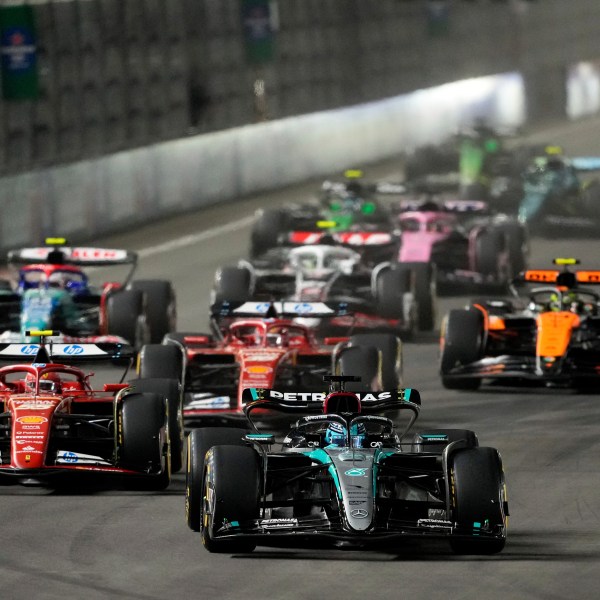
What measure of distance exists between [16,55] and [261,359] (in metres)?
19.1

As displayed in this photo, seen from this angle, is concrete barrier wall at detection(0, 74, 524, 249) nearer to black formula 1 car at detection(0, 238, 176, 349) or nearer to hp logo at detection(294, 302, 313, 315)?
black formula 1 car at detection(0, 238, 176, 349)

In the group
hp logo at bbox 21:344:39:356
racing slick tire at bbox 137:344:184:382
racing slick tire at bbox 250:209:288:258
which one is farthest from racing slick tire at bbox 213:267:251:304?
hp logo at bbox 21:344:39:356

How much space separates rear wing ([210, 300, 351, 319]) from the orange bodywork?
2.10 metres

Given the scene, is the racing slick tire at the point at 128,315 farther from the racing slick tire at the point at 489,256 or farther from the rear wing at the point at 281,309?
the racing slick tire at the point at 489,256

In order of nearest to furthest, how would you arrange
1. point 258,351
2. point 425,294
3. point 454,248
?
point 258,351 < point 425,294 < point 454,248

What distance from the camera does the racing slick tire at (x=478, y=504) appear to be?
14625mm

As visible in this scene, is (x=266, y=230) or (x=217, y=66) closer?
(x=266, y=230)

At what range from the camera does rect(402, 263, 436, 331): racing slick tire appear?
2902 centimetres

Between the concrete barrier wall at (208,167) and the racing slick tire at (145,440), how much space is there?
19175 mm

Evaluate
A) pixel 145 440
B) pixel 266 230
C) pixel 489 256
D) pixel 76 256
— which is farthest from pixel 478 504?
pixel 266 230

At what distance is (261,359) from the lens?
21406 millimetres

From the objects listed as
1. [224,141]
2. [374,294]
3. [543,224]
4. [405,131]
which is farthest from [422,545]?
[405,131]

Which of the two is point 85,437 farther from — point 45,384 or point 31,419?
point 45,384

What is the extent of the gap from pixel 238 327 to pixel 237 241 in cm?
1736
